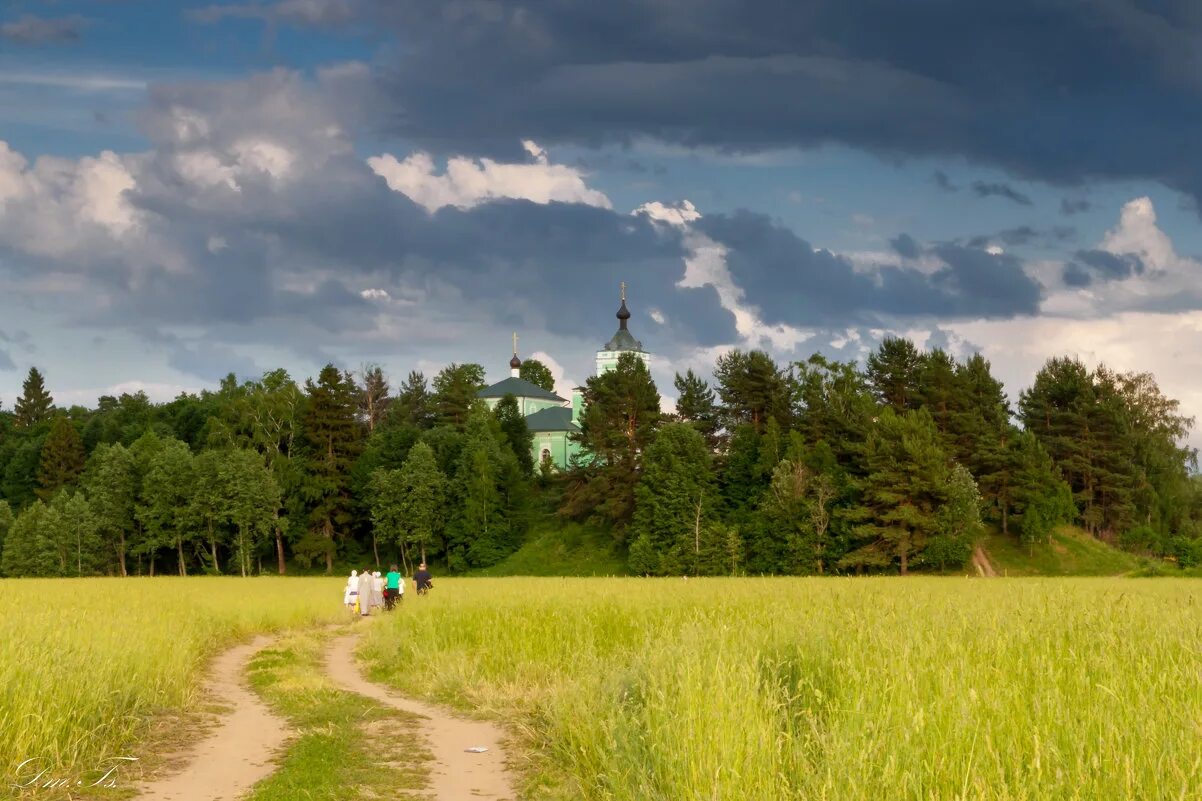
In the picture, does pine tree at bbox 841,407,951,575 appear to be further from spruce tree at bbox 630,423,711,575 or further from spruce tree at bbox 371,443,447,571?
spruce tree at bbox 371,443,447,571

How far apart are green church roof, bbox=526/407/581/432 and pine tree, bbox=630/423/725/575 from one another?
4300 centimetres

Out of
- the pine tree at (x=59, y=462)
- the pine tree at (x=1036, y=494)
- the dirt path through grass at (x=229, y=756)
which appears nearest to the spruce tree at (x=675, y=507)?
the pine tree at (x=1036, y=494)

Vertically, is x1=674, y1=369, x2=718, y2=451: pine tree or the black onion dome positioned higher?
the black onion dome

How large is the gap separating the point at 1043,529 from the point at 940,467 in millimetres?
9668

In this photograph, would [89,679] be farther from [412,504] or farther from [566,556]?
[412,504]

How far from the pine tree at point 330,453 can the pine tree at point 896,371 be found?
41937 mm

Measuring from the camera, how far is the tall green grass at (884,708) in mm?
6922

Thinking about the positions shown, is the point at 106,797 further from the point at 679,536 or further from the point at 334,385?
the point at 334,385

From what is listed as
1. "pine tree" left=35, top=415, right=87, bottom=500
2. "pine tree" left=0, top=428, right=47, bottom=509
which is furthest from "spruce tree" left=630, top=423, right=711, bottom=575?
"pine tree" left=0, top=428, right=47, bottom=509

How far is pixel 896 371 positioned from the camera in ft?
275

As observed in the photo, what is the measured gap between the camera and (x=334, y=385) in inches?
3686

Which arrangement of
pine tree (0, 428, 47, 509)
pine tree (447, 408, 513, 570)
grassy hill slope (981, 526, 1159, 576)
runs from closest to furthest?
A: grassy hill slope (981, 526, 1159, 576), pine tree (447, 408, 513, 570), pine tree (0, 428, 47, 509)
